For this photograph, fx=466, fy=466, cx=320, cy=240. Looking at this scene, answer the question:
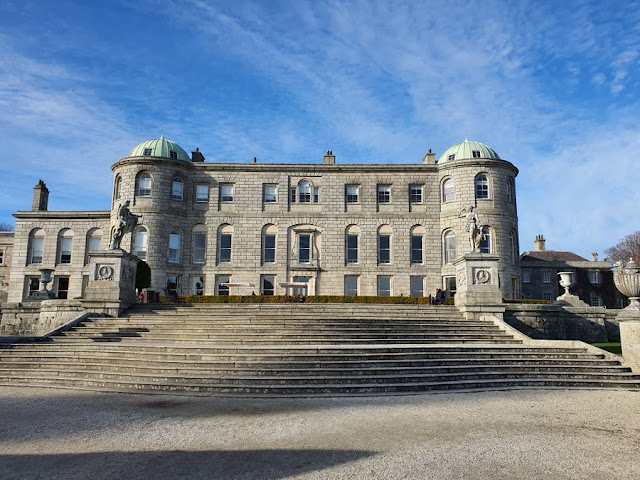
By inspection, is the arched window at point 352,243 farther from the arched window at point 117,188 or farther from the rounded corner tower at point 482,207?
the arched window at point 117,188

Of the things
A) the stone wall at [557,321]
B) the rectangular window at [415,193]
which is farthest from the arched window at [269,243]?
the stone wall at [557,321]

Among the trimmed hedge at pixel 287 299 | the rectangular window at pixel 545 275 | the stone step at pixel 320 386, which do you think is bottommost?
the stone step at pixel 320 386

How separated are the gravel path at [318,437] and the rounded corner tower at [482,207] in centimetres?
2346

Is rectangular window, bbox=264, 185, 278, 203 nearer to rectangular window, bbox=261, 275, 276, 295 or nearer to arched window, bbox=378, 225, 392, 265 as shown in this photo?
rectangular window, bbox=261, 275, 276, 295

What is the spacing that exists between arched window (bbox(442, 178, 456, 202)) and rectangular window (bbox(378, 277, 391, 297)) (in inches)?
292

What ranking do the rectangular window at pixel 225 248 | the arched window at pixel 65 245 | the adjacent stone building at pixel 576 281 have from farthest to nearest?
the adjacent stone building at pixel 576 281
the arched window at pixel 65 245
the rectangular window at pixel 225 248

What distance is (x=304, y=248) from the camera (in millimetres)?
34750

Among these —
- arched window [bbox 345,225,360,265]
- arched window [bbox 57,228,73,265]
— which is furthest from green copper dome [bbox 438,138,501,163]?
arched window [bbox 57,228,73,265]

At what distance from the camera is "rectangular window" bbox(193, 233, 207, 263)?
34438mm

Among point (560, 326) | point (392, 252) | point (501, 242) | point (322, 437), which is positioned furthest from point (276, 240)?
point (322, 437)

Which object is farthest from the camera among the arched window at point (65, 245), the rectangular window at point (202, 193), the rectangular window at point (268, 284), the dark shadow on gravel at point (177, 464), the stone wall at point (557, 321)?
the arched window at point (65, 245)

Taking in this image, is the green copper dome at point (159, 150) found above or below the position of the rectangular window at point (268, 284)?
above

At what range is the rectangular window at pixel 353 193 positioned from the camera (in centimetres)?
3566

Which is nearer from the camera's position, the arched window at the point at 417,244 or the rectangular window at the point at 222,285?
the rectangular window at the point at 222,285
